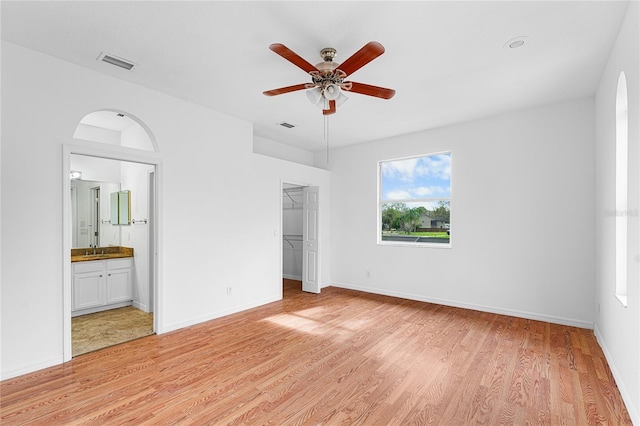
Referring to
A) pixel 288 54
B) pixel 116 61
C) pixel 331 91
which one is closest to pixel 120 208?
pixel 116 61

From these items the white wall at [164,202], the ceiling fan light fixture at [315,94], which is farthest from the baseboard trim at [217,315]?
the ceiling fan light fixture at [315,94]

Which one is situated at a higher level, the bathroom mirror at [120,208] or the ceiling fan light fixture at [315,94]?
the ceiling fan light fixture at [315,94]

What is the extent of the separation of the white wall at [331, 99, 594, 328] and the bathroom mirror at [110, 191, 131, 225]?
4287 mm

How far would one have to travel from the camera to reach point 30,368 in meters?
2.78

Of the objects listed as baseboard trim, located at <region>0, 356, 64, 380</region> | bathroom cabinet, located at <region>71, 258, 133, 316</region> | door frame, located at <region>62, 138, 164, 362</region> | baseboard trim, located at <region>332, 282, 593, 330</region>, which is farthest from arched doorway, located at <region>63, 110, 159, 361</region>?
baseboard trim, located at <region>332, 282, 593, 330</region>

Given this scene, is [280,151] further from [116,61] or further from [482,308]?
[482,308]

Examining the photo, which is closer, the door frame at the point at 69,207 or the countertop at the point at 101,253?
the door frame at the point at 69,207

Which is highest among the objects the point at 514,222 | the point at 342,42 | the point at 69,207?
the point at 342,42

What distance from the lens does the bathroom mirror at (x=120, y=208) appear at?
4980 millimetres

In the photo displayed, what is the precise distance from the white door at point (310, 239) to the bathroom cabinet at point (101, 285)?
9.65 feet

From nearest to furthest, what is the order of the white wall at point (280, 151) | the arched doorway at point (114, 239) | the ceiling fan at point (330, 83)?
1. the ceiling fan at point (330, 83)
2. the arched doorway at point (114, 239)
3. the white wall at point (280, 151)

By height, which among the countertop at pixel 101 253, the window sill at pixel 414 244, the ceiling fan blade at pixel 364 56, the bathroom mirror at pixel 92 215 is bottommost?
the countertop at pixel 101 253

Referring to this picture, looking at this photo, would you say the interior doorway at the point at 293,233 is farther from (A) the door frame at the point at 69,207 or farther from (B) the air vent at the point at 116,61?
(B) the air vent at the point at 116,61

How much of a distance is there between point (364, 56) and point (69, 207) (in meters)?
3.01
